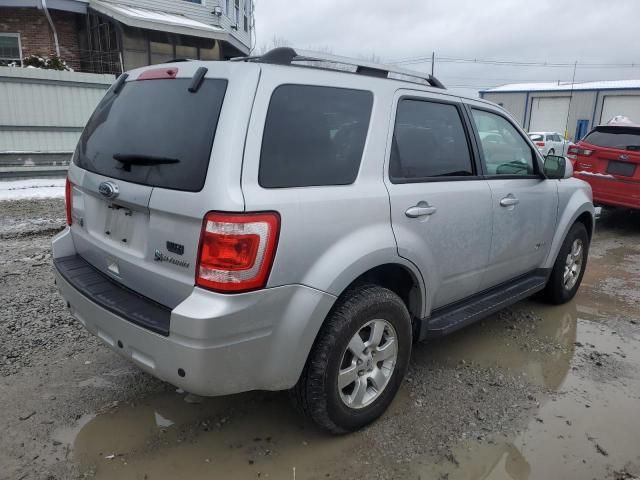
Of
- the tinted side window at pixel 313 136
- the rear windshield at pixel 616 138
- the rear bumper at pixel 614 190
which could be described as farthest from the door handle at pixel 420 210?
the rear windshield at pixel 616 138

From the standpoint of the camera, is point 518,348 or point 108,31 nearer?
point 518,348

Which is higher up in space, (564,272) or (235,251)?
(235,251)

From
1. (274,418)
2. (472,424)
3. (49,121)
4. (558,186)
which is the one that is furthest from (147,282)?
(49,121)

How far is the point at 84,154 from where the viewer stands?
2939 millimetres

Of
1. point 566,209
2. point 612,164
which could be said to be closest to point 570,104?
point 612,164

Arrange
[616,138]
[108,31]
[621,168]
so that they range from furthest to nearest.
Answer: [108,31], [616,138], [621,168]

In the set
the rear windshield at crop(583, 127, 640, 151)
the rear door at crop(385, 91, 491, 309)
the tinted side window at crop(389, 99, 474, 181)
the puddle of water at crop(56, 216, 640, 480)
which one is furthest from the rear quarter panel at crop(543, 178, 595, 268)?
the rear windshield at crop(583, 127, 640, 151)

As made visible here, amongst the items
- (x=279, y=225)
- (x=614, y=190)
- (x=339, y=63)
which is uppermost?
(x=339, y=63)

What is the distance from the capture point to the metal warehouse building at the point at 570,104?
3541cm

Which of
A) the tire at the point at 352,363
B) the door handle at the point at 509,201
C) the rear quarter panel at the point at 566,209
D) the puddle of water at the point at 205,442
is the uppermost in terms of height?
the door handle at the point at 509,201

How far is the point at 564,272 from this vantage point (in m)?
4.57

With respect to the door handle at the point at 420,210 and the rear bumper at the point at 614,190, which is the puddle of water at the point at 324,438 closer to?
the door handle at the point at 420,210

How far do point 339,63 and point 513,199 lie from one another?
5.63 ft

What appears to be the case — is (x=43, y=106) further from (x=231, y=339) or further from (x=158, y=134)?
(x=231, y=339)
